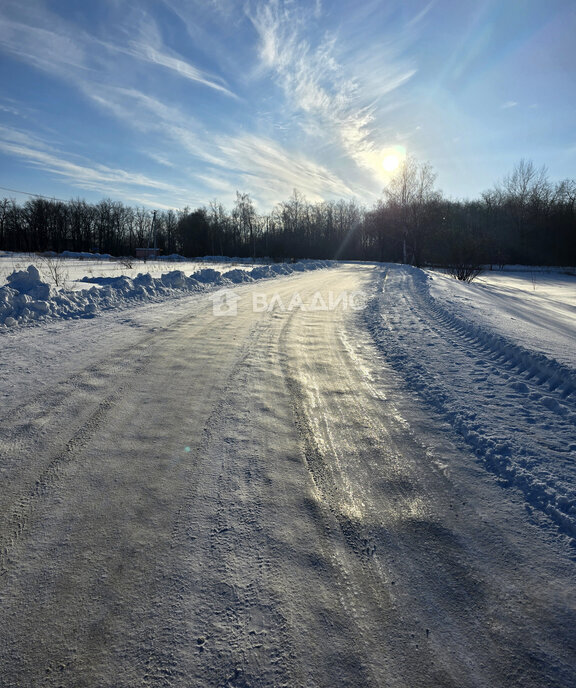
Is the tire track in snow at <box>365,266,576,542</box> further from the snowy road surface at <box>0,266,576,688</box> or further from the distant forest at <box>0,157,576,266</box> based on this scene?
the distant forest at <box>0,157,576,266</box>

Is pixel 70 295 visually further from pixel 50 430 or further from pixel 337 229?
pixel 337 229

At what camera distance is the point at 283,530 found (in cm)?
230

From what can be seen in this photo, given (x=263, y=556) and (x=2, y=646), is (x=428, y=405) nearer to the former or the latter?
(x=263, y=556)

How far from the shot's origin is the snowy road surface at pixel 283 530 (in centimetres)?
163

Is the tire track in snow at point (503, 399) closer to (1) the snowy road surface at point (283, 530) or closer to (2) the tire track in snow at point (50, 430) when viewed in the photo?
(1) the snowy road surface at point (283, 530)

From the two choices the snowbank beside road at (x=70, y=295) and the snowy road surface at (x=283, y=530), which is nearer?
the snowy road surface at (x=283, y=530)

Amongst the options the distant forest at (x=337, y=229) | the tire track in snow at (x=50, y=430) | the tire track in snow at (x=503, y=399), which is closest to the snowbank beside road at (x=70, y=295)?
the tire track in snow at (x=50, y=430)

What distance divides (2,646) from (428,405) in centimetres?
398

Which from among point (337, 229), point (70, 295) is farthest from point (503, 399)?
point (337, 229)

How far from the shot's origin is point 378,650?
5.42ft

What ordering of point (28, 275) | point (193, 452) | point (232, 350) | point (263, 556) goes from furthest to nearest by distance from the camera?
point (28, 275) < point (232, 350) < point (193, 452) < point (263, 556)

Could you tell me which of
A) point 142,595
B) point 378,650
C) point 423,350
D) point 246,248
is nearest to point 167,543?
point 142,595

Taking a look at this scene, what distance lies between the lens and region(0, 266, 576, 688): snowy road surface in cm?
163

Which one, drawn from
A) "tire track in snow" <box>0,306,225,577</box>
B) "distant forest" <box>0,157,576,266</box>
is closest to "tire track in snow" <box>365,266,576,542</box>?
"tire track in snow" <box>0,306,225,577</box>
